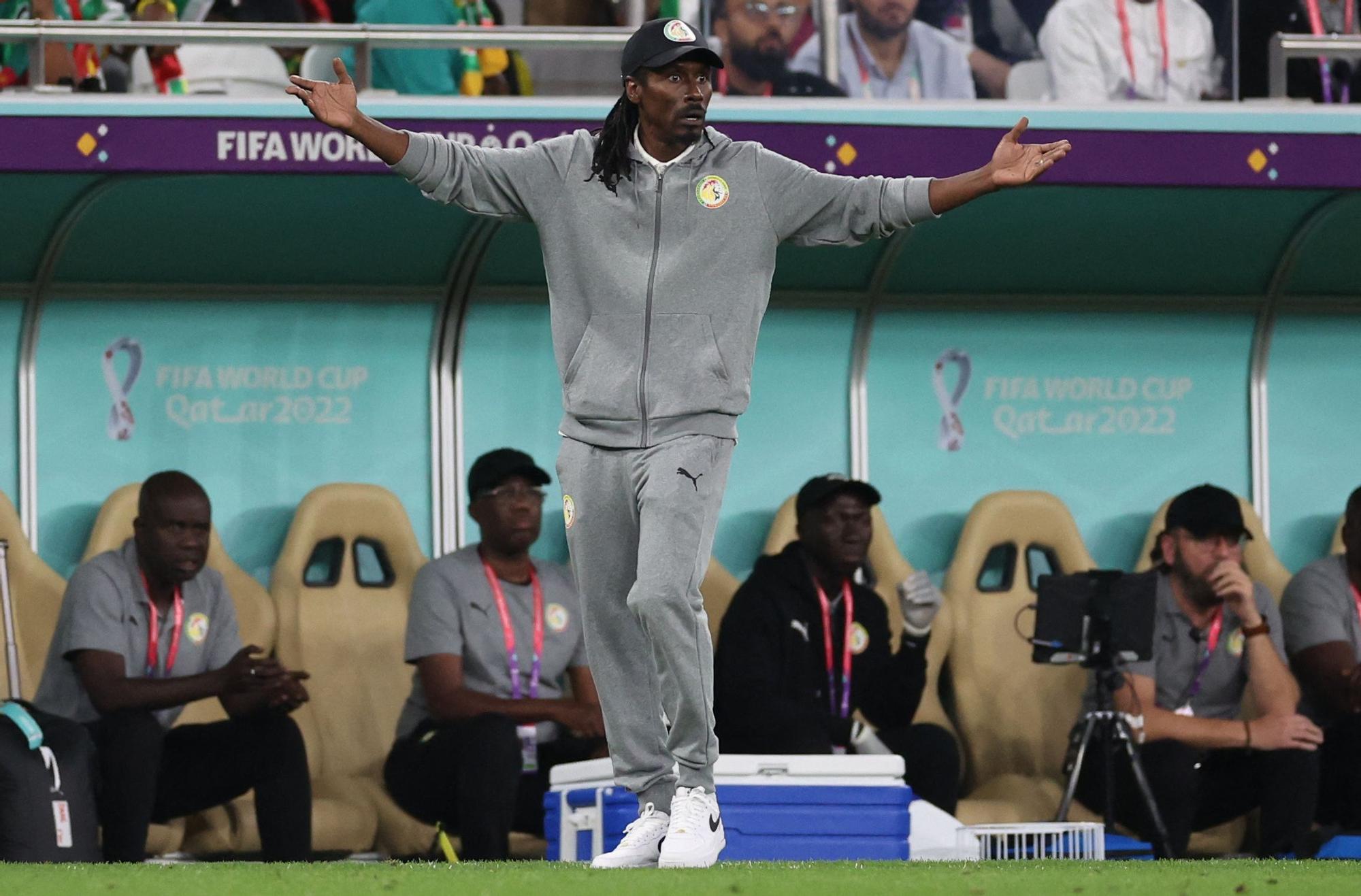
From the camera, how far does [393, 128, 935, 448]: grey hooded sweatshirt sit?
4.90 metres

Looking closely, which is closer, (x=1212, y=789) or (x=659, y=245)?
(x=659, y=245)

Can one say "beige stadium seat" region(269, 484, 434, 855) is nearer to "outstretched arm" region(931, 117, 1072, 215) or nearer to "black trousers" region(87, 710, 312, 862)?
"black trousers" region(87, 710, 312, 862)

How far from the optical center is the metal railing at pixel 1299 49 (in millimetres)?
8023

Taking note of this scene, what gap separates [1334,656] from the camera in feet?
27.1

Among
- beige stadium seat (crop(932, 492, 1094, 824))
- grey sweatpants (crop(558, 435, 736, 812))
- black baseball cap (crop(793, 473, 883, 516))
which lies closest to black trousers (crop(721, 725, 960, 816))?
beige stadium seat (crop(932, 492, 1094, 824))

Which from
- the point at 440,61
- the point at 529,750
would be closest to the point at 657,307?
the point at 529,750

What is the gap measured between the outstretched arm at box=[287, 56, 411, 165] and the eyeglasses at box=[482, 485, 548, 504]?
10.3 ft

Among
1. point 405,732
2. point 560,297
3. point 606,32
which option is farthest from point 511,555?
point 560,297

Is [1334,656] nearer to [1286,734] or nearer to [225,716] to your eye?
[1286,734]

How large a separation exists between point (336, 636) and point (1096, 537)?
299cm

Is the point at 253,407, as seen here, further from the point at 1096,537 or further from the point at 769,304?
the point at 1096,537

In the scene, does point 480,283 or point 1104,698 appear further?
point 480,283

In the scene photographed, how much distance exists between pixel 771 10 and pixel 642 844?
3631 millimetres

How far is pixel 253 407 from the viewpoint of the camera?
8.70 m
